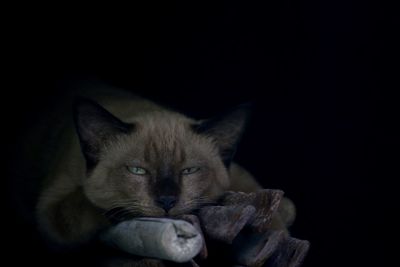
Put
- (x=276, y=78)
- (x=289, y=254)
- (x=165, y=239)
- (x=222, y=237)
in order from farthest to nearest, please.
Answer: (x=276, y=78)
(x=289, y=254)
(x=222, y=237)
(x=165, y=239)

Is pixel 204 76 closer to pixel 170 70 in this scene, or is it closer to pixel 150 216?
pixel 170 70

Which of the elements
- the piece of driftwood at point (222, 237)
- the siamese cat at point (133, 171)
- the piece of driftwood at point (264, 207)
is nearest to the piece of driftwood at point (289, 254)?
the piece of driftwood at point (222, 237)

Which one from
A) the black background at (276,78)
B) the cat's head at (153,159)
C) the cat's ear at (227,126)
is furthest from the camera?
the black background at (276,78)

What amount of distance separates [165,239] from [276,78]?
2260 mm

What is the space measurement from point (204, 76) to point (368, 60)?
1044 millimetres

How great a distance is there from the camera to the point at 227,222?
6.57 ft

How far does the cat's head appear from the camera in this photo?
7.43 feet

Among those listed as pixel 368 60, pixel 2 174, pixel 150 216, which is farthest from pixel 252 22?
pixel 150 216

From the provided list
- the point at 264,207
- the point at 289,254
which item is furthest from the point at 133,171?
the point at 289,254

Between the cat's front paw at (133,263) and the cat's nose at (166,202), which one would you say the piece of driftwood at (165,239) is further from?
the cat's nose at (166,202)

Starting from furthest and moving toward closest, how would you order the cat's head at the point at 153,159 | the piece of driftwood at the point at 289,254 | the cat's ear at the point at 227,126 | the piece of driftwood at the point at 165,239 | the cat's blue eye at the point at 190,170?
the cat's ear at the point at 227,126 → the cat's blue eye at the point at 190,170 → the cat's head at the point at 153,159 → the piece of driftwood at the point at 289,254 → the piece of driftwood at the point at 165,239

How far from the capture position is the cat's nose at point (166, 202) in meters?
2.19

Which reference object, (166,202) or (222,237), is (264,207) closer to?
(222,237)

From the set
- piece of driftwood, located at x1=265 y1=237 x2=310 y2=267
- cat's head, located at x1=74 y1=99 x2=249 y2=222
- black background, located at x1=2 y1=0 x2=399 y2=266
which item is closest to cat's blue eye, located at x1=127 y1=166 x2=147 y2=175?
cat's head, located at x1=74 y1=99 x2=249 y2=222
